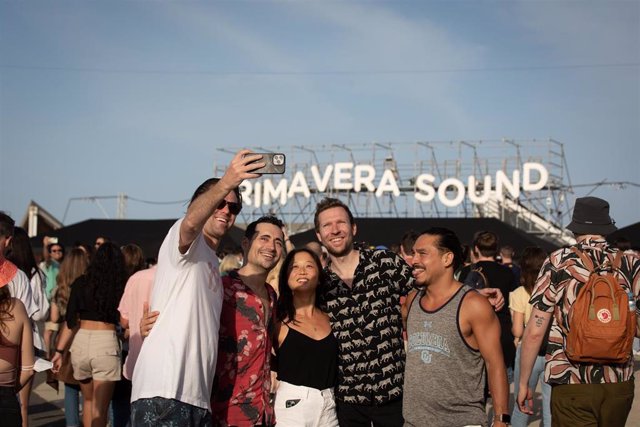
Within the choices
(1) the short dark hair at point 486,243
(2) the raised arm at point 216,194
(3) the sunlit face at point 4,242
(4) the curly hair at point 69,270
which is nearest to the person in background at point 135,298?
(4) the curly hair at point 69,270

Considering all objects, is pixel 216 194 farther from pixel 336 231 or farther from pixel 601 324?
pixel 601 324

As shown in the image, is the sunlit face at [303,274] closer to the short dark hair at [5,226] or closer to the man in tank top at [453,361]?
the man in tank top at [453,361]

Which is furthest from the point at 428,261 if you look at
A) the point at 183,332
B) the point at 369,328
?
the point at 183,332

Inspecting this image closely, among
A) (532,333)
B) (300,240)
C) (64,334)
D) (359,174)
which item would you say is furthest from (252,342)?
(359,174)

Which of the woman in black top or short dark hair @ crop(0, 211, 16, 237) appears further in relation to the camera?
the woman in black top

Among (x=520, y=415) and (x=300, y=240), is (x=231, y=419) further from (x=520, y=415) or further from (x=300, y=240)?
(x=300, y=240)

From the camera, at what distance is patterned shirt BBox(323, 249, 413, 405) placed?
492 centimetres

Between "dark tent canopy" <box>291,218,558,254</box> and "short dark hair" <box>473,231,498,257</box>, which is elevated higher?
"dark tent canopy" <box>291,218,558,254</box>

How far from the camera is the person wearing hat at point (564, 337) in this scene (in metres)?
4.79

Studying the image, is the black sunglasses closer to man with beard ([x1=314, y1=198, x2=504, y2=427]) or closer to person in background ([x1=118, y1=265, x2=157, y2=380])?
man with beard ([x1=314, y1=198, x2=504, y2=427])

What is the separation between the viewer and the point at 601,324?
4.65 metres

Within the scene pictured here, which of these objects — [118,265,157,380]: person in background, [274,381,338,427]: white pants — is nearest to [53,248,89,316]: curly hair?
[118,265,157,380]: person in background

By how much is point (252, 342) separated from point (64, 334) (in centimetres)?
377

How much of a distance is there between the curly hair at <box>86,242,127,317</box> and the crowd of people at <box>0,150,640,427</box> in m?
1.70
